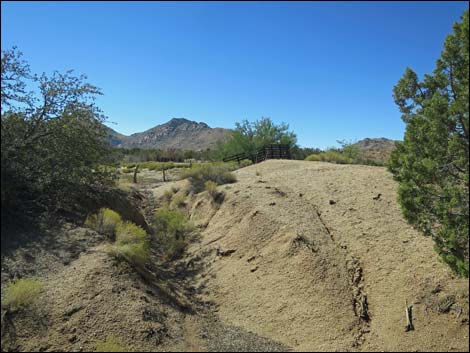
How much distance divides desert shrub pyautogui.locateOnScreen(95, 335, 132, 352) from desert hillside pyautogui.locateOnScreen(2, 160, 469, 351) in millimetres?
149

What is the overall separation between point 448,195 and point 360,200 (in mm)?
5930

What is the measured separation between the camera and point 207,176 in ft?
65.9

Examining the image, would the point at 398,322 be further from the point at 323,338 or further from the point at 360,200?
the point at 360,200

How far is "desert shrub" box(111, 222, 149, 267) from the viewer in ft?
29.0

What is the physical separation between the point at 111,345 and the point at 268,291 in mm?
4019

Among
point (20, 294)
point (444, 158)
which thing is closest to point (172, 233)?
point (20, 294)

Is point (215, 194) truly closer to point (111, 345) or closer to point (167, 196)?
Answer: point (167, 196)

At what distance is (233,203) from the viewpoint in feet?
47.4

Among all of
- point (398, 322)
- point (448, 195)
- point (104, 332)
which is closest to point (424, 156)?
point (448, 195)

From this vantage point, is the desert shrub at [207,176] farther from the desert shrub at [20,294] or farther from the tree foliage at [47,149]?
the desert shrub at [20,294]

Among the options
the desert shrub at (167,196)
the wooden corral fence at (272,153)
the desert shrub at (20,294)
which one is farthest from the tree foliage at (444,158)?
the wooden corral fence at (272,153)

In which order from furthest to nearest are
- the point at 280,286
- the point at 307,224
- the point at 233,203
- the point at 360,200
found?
the point at 233,203 < the point at 360,200 < the point at 307,224 < the point at 280,286

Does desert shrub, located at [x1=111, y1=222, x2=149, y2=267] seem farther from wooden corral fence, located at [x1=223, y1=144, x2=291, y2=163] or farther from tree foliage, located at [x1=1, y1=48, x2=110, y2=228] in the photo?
wooden corral fence, located at [x1=223, y1=144, x2=291, y2=163]

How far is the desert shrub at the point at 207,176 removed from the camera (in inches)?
740
